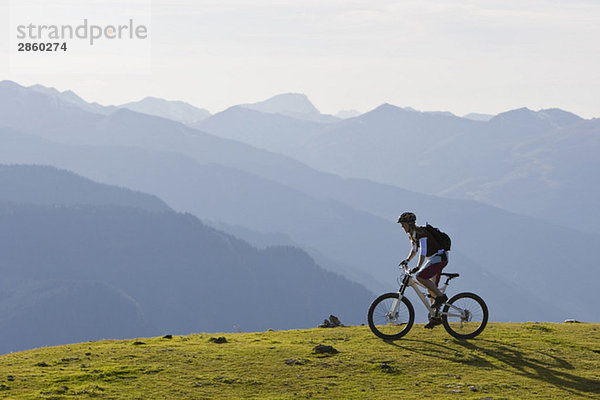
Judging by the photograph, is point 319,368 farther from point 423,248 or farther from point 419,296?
point 423,248

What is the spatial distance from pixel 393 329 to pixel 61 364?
8658 mm

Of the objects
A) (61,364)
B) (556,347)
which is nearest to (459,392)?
(556,347)

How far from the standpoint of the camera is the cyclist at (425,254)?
57.6 feet

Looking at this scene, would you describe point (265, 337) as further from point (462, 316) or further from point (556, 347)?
point (556, 347)

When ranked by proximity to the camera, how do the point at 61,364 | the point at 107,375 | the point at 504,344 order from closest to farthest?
the point at 107,375, the point at 61,364, the point at 504,344

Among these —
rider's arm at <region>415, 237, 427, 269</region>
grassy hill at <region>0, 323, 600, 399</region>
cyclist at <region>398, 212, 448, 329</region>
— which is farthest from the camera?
cyclist at <region>398, 212, 448, 329</region>

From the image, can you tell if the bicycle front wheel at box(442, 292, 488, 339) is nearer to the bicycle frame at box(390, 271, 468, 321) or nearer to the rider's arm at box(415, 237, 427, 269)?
the bicycle frame at box(390, 271, 468, 321)

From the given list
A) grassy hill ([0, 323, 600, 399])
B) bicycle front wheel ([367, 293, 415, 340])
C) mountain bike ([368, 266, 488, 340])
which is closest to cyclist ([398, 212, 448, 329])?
mountain bike ([368, 266, 488, 340])

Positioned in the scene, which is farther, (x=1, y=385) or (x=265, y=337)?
(x=265, y=337)

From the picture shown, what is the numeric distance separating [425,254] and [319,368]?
406 cm

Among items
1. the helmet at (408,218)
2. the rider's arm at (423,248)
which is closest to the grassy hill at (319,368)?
the rider's arm at (423,248)

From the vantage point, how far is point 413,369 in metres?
15.7

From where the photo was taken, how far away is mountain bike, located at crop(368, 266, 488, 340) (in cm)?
1827

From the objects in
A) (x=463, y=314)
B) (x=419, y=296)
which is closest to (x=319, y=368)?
(x=419, y=296)
